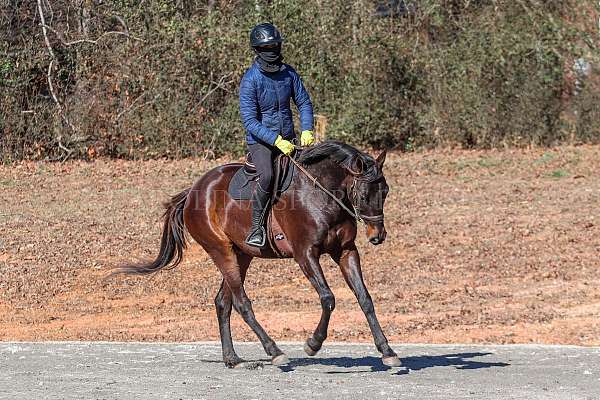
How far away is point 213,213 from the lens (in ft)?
37.5

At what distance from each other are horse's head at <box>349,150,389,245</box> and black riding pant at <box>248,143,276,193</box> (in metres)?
0.87

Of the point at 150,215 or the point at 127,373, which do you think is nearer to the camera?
the point at 127,373

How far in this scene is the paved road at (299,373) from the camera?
9.13 meters

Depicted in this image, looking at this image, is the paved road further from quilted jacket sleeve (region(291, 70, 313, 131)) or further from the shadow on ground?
quilted jacket sleeve (region(291, 70, 313, 131))

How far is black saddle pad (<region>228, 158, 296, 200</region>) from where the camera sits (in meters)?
10.7

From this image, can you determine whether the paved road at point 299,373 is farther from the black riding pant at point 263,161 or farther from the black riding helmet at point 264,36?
the black riding helmet at point 264,36

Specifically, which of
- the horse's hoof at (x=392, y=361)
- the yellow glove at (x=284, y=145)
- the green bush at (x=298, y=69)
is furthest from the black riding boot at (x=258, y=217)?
the green bush at (x=298, y=69)

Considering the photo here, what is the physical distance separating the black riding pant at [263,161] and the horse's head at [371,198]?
2.85ft

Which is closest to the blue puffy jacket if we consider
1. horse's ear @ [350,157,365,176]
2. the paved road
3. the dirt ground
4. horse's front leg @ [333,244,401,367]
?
horse's ear @ [350,157,365,176]

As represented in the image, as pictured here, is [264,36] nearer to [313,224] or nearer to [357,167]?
[357,167]

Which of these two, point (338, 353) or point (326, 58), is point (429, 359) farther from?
point (326, 58)

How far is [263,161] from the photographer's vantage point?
1068 cm

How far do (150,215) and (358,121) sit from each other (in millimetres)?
8795

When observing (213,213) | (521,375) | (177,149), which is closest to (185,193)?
(213,213)
